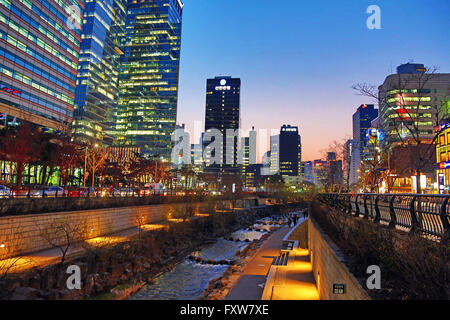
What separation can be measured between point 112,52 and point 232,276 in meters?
165

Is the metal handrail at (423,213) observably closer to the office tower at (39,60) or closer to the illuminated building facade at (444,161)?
the illuminated building facade at (444,161)

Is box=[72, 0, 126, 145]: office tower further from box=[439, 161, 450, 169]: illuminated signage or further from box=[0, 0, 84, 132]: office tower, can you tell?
box=[439, 161, 450, 169]: illuminated signage

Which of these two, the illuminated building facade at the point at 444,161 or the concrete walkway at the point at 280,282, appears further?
the illuminated building facade at the point at 444,161

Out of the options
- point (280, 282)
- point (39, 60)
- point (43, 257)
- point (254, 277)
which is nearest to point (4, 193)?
point (43, 257)

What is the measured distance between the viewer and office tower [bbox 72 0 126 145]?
13512cm

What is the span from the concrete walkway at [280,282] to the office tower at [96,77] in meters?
118

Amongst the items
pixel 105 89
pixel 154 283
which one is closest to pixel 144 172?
pixel 154 283

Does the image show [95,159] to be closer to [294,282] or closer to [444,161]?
[294,282]

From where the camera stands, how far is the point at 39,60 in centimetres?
8456

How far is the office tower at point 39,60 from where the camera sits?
7419cm

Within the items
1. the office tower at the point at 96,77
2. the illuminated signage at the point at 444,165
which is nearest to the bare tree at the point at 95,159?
the illuminated signage at the point at 444,165

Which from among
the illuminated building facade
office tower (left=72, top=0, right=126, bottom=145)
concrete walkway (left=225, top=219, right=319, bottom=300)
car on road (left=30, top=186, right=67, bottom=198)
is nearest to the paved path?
concrete walkway (left=225, top=219, right=319, bottom=300)
